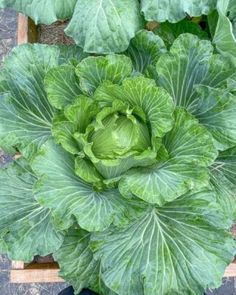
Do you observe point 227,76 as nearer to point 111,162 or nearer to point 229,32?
point 229,32

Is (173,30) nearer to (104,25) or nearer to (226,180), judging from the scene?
(104,25)

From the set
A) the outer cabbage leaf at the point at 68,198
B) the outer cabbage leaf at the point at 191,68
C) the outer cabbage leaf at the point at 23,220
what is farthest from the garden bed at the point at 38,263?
the outer cabbage leaf at the point at 191,68

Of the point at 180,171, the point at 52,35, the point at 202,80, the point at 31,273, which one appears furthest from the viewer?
the point at 52,35

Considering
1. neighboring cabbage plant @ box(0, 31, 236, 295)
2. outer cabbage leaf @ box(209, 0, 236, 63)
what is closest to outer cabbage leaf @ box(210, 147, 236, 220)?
neighboring cabbage plant @ box(0, 31, 236, 295)

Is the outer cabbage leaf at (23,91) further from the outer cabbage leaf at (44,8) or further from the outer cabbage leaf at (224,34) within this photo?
the outer cabbage leaf at (224,34)

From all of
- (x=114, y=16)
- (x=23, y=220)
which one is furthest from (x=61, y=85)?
(x=23, y=220)

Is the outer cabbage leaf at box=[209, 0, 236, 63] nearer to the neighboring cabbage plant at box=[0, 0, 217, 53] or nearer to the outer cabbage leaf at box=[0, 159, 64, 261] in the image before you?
the neighboring cabbage plant at box=[0, 0, 217, 53]

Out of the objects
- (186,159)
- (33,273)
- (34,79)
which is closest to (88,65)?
(34,79)
